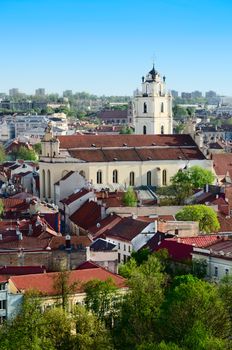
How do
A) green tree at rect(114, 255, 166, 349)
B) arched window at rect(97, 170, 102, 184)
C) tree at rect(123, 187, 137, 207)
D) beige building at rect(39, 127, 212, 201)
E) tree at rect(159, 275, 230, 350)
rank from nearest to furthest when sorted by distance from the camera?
tree at rect(159, 275, 230, 350) < green tree at rect(114, 255, 166, 349) < tree at rect(123, 187, 137, 207) < beige building at rect(39, 127, 212, 201) < arched window at rect(97, 170, 102, 184)

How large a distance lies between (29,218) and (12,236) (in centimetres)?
1008

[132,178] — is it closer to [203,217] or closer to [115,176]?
[115,176]

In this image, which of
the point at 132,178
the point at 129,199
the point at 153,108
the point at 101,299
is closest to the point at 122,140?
the point at 132,178

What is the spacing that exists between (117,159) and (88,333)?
4641cm

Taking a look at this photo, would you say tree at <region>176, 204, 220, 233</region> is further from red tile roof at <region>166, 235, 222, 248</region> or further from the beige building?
the beige building

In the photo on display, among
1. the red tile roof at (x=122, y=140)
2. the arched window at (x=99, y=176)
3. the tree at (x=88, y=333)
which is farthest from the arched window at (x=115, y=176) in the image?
the tree at (x=88, y=333)

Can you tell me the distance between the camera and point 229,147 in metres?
132

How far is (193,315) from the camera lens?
119 feet

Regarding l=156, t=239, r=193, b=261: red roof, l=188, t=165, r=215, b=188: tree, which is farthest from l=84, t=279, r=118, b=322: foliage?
l=188, t=165, r=215, b=188: tree

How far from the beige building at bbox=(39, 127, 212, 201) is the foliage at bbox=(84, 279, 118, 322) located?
38080 millimetres

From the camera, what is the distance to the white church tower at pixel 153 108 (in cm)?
9306

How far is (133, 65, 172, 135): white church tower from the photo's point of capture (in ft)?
305

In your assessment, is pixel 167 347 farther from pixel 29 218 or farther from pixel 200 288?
pixel 29 218

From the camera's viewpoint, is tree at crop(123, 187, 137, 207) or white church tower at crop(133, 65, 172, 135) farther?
white church tower at crop(133, 65, 172, 135)
